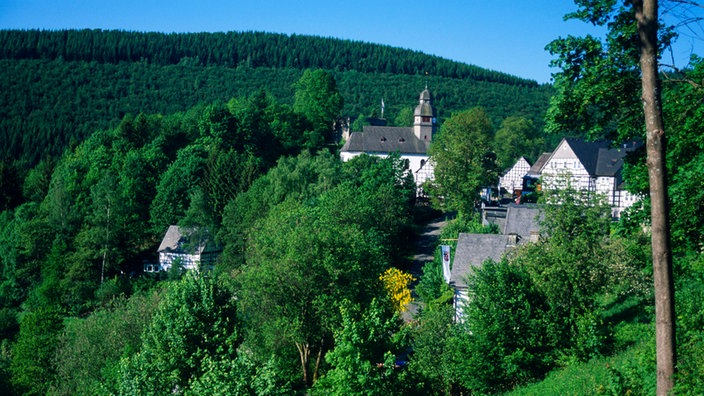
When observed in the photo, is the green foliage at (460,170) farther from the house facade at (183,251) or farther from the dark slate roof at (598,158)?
the house facade at (183,251)

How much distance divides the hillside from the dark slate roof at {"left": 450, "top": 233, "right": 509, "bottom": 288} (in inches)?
3933

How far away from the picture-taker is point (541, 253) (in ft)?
80.8

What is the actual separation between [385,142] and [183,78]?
9577cm

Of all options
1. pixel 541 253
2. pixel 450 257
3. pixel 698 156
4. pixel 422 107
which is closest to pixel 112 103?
pixel 422 107

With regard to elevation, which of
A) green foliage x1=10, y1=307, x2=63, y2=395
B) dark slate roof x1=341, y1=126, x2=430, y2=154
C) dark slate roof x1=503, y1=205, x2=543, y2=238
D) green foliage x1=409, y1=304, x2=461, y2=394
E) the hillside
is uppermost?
the hillside

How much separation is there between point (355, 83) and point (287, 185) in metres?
115

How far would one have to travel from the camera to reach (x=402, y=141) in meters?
75.1

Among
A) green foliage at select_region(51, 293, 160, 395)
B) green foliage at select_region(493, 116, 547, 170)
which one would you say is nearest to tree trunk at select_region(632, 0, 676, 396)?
green foliage at select_region(51, 293, 160, 395)

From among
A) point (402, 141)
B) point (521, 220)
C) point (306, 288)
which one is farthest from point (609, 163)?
point (306, 288)

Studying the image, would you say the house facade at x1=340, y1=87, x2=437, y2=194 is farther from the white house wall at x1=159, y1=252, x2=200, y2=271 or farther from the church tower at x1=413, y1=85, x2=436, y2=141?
the white house wall at x1=159, y1=252, x2=200, y2=271

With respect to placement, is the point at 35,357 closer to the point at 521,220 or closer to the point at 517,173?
the point at 521,220

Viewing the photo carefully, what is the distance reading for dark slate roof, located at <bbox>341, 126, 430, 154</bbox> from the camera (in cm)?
7312

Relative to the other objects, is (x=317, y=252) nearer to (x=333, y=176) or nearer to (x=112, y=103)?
(x=333, y=176)

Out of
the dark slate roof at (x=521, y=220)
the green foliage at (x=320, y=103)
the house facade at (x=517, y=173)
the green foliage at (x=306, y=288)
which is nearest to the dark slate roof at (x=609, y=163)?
the house facade at (x=517, y=173)
